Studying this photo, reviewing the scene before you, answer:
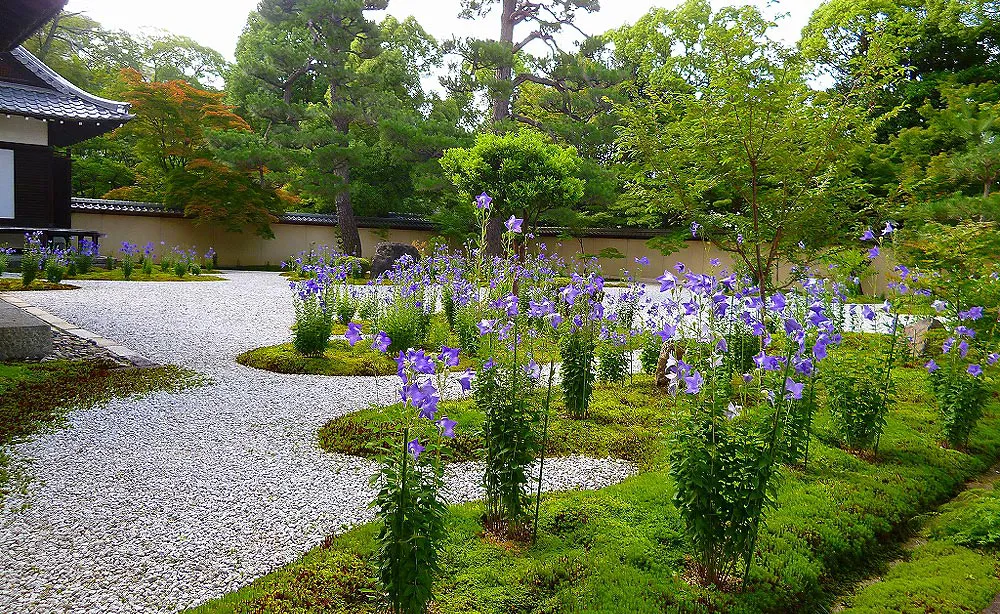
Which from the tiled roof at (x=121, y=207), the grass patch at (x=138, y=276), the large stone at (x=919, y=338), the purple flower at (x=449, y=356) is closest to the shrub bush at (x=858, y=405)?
the purple flower at (x=449, y=356)

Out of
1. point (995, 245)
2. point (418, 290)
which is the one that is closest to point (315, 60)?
point (418, 290)

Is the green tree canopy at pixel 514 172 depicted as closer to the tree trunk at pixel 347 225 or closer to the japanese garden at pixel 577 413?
the japanese garden at pixel 577 413

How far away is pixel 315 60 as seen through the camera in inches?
665

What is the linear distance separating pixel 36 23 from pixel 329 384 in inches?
112

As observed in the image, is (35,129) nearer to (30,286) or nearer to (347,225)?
(30,286)

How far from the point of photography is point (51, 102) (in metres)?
12.1

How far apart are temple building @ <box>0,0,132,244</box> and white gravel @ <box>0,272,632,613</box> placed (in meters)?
9.83

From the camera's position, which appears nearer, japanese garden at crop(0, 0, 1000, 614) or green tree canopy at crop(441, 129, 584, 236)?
japanese garden at crop(0, 0, 1000, 614)

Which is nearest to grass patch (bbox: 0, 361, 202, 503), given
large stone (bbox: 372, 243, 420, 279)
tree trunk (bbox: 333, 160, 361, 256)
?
large stone (bbox: 372, 243, 420, 279)

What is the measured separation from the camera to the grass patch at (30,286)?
8875 mm

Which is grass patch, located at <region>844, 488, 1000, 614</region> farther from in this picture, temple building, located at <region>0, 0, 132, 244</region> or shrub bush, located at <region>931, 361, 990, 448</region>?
temple building, located at <region>0, 0, 132, 244</region>

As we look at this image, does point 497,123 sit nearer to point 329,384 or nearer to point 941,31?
point 941,31

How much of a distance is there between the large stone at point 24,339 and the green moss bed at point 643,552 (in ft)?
9.25

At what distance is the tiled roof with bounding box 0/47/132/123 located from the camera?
11.6 metres
